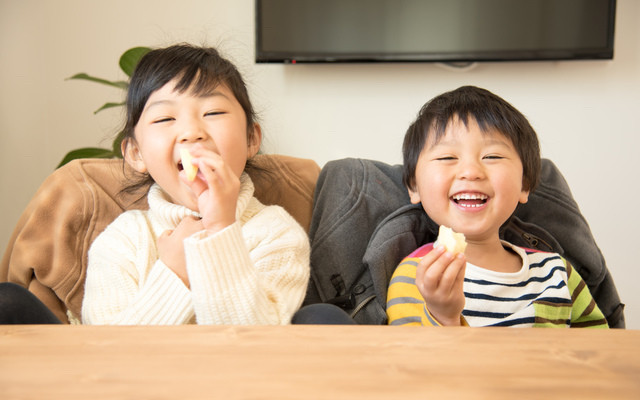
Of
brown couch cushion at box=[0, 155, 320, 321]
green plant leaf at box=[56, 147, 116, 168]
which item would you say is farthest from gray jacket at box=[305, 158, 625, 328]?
green plant leaf at box=[56, 147, 116, 168]

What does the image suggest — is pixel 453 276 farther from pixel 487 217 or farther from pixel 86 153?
pixel 86 153

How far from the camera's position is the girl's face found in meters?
1.11

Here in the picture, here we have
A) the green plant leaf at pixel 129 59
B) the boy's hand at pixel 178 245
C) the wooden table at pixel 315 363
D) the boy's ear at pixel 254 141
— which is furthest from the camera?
the green plant leaf at pixel 129 59

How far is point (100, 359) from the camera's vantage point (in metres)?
0.56

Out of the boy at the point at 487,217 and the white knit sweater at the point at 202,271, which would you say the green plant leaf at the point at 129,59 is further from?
the boy at the point at 487,217

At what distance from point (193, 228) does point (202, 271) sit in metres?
0.18

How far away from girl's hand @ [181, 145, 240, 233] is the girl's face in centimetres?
11

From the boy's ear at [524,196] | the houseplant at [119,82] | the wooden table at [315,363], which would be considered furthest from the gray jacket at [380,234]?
the houseplant at [119,82]

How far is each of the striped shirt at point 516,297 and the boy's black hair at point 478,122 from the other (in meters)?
0.20

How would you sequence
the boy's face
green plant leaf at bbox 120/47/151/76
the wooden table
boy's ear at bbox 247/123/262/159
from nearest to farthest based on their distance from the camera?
the wooden table → the boy's face → boy's ear at bbox 247/123/262/159 → green plant leaf at bbox 120/47/151/76

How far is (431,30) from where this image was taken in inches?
100

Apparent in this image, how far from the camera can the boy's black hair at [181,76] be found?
1.18m

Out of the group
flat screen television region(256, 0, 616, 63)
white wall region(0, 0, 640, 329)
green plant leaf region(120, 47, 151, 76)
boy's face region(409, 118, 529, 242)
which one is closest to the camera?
boy's face region(409, 118, 529, 242)

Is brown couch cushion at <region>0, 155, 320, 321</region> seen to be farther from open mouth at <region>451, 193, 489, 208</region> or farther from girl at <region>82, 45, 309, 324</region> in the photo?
open mouth at <region>451, 193, 489, 208</region>
